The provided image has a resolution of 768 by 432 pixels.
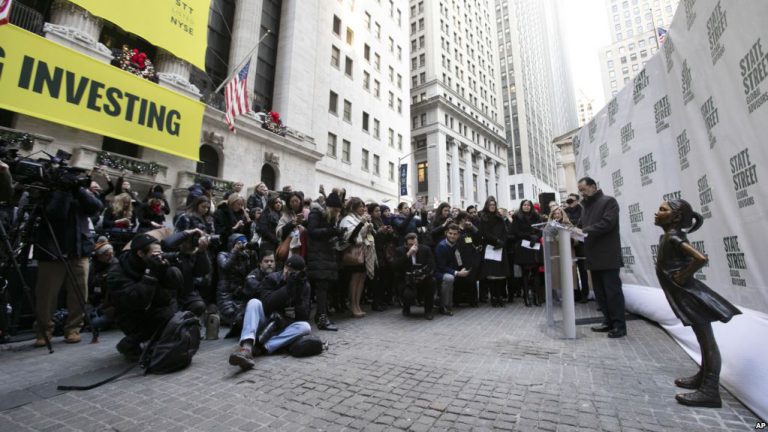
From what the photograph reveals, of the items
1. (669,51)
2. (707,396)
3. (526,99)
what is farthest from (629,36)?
(707,396)

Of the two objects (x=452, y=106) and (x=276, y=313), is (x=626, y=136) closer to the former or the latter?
(x=276, y=313)

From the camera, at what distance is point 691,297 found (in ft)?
9.03

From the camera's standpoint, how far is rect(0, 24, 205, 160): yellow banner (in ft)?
32.7

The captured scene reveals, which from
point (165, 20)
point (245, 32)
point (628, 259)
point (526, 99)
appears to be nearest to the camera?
point (628, 259)

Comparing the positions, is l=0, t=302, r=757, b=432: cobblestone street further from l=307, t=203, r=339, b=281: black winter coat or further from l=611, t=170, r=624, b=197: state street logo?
l=611, t=170, r=624, b=197: state street logo

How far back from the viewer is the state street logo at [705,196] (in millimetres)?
4012

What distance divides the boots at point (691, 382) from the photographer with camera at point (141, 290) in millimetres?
5489

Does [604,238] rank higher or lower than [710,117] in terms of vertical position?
lower

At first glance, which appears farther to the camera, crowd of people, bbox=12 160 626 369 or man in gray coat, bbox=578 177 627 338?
man in gray coat, bbox=578 177 627 338

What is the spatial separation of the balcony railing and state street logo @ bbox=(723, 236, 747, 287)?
69.0 feet

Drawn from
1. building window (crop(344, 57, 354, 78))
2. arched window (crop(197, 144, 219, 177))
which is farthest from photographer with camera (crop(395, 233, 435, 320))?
building window (crop(344, 57, 354, 78))

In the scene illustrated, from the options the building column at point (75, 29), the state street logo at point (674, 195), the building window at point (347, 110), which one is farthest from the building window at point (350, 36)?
the state street logo at point (674, 195)

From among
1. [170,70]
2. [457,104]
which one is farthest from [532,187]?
[170,70]

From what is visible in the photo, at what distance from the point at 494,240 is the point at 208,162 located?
54.6 ft
